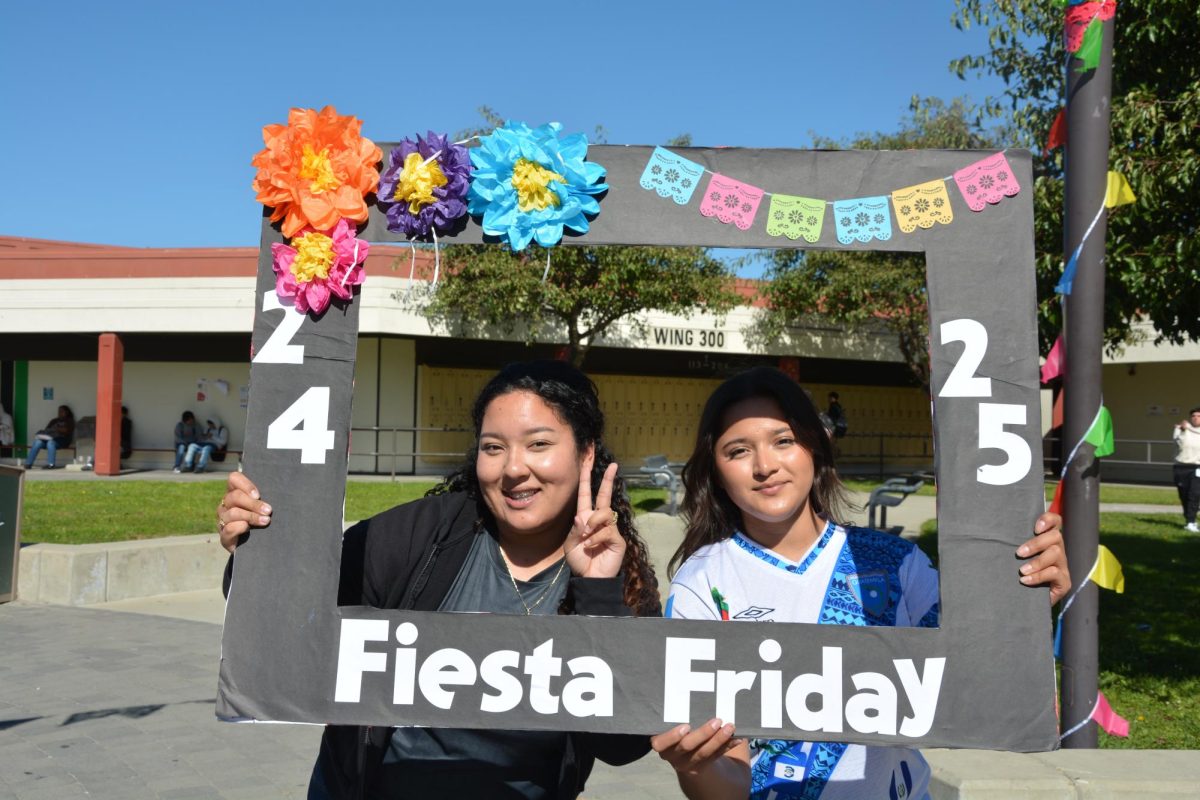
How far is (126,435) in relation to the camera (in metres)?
24.9

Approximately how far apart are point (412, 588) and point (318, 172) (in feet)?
3.17

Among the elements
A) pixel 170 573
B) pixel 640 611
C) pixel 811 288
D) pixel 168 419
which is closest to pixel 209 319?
pixel 168 419

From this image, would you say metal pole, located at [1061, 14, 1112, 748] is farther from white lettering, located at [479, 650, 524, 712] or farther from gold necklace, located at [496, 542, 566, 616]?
white lettering, located at [479, 650, 524, 712]

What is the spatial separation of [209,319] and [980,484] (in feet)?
73.3

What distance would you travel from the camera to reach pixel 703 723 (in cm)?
222

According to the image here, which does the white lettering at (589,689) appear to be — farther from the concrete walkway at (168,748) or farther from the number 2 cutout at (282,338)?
the concrete walkway at (168,748)

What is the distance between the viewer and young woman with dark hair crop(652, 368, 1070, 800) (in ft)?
7.38

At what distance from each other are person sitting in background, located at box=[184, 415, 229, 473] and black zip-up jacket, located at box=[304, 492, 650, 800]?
21892 millimetres

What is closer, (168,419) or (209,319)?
(209,319)

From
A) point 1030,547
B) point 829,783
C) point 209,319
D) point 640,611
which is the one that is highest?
point 209,319

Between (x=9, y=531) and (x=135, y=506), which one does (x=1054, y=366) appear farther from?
(x=135, y=506)

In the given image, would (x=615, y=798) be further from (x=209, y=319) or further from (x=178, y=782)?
(x=209, y=319)

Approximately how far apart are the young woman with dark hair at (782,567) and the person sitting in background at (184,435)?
73.6 feet

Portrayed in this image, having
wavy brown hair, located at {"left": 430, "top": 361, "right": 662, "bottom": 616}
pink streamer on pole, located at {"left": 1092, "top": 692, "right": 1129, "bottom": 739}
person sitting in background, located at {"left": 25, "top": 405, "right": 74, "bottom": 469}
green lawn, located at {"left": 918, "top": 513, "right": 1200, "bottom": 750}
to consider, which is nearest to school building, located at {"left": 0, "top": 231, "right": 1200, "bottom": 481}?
person sitting in background, located at {"left": 25, "top": 405, "right": 74, "bottom": 469}
